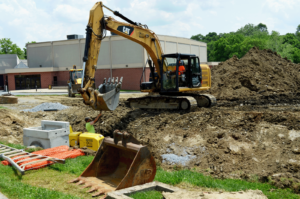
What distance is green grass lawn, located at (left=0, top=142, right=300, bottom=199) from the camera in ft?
19.4

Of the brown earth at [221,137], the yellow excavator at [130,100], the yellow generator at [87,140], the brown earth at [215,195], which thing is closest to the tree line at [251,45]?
the yellow excavator at [130,100]

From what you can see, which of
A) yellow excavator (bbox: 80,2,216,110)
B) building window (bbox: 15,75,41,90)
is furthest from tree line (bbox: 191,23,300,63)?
yellow excavator (bbox: 80,2,216,110)

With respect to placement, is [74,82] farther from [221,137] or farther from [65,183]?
[65,183]

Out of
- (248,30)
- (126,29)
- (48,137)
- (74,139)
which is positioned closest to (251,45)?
(248,30)

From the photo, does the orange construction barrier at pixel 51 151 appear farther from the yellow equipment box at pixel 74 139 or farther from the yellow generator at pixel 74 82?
the yellow generator at pixel 74 82

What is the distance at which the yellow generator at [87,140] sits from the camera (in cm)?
943

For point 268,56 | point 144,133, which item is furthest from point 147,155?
point 268,56

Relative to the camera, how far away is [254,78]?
22.2m

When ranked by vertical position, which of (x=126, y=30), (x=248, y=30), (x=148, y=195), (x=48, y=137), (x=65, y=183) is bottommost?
(x=65, y=183)

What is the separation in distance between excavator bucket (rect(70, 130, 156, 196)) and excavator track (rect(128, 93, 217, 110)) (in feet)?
23.3

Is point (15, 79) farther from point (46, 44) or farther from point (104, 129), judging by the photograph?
point (104, 129)

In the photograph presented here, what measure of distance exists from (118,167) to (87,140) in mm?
3007

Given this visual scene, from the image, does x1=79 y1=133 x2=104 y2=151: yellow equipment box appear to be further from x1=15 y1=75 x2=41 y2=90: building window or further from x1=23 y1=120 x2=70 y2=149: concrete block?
x1=15 y1=75 x2=41 y2=90: building window

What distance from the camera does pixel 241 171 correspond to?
7.54m
